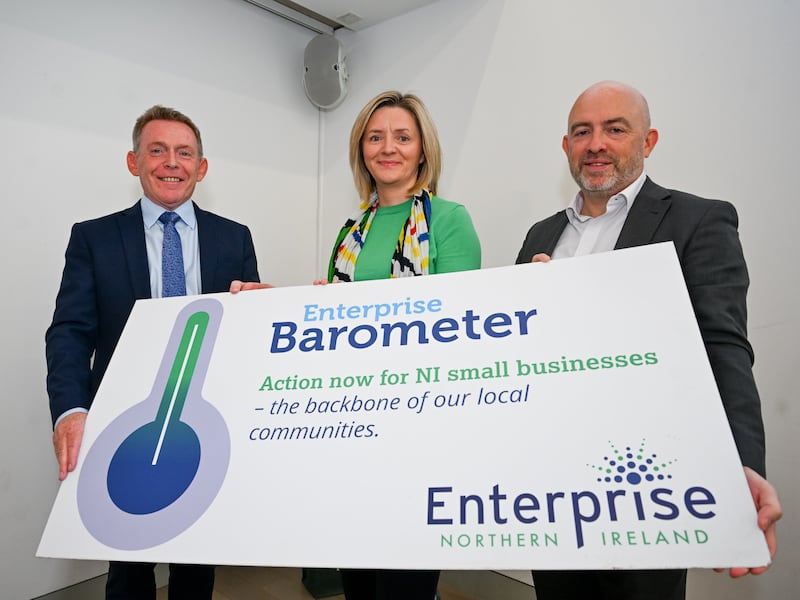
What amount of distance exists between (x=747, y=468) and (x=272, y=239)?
285 centimetres

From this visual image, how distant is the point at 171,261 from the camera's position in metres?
1.73

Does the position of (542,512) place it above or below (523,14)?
below

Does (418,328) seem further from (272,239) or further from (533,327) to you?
(272,239)

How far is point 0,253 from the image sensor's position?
7.35ft

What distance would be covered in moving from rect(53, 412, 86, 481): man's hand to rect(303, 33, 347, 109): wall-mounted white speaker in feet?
8.47

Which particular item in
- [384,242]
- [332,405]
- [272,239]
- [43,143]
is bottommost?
[332,405]

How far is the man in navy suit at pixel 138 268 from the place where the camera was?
5.07 ft

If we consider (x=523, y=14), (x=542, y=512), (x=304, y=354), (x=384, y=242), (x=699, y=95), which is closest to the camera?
(x=542, y=512)

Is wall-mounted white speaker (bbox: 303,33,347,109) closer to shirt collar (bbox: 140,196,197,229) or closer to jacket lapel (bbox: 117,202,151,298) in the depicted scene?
shirt collar (bbox: 140,196,197,229)

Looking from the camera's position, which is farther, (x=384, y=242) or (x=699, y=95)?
(x=699, y=95)

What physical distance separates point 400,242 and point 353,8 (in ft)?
6.97

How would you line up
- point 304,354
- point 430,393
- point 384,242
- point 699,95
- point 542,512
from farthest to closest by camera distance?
1. point 699,95
2. point 384,242
3. point 304,354
4. point 430,393
5. point 542,512

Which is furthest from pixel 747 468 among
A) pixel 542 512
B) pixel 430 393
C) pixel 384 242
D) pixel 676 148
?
pixel 676 148

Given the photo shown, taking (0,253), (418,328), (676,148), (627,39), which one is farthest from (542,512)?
(0,253)
